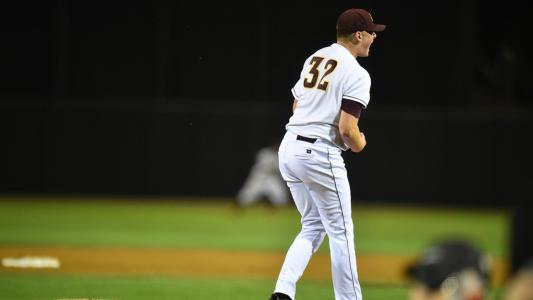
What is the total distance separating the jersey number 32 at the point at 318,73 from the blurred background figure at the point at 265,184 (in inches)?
453

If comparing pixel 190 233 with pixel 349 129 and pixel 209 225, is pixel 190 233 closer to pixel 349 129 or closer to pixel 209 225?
pixel 209 225

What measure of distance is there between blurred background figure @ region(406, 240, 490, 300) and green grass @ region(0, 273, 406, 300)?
4.33 m

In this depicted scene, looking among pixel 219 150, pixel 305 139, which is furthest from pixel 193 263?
pixel 219 150

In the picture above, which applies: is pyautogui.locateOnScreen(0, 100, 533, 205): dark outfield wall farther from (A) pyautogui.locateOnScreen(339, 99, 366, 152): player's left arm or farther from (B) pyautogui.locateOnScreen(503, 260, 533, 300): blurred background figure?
(B) pyautogui.locateOnScreen(503, 260, 533, 300): blurred background figure

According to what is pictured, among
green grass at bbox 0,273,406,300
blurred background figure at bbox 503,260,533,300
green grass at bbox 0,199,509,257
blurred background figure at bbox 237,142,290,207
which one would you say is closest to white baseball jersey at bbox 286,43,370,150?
green grass at bbox 0,273,406,300

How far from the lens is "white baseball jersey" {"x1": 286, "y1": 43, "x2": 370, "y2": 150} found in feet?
19.0

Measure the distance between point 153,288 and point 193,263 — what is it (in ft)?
6.87

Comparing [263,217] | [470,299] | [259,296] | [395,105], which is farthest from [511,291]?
[395,105]

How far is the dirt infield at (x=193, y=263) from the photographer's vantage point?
359 inches

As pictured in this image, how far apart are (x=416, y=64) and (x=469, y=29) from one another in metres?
1.44

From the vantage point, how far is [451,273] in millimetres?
3141

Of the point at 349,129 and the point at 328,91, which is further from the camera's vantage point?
the point at 328,91

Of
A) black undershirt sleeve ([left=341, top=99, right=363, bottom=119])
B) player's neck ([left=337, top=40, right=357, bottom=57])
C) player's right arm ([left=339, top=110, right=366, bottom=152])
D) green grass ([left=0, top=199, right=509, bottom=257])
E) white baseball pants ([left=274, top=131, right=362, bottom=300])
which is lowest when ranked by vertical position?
green grass ([left=0, top=199, right=509, bottom=257])

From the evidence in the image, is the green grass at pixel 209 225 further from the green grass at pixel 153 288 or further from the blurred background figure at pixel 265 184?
the green grass at pixel 153 288
